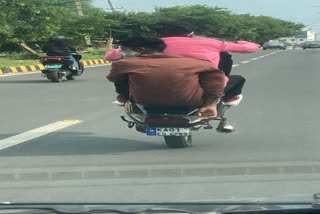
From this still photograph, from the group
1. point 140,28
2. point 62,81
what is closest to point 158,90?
point 62,81

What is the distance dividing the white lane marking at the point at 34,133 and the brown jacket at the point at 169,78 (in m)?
1.60

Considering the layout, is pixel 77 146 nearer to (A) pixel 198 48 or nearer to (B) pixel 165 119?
(B) pixel 165 119

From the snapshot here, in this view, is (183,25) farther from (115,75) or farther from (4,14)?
(4,14)

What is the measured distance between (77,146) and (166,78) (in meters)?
1.53

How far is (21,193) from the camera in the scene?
18.3 feet

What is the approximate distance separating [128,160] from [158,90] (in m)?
0.74

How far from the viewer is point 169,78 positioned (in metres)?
7.03

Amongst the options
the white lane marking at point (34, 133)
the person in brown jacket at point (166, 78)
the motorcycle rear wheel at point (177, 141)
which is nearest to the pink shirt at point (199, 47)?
the person in brown jacket at point (166, 78)

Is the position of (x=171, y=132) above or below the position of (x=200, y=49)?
below

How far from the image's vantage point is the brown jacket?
7039mm

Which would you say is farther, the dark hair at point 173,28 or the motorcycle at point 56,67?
the motorcycle at point 56,67

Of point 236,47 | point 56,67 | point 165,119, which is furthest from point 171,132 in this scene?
point 56,67

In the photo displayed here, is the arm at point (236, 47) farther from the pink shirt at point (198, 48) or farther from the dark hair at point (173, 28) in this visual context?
the dark hair at point (173, 28)

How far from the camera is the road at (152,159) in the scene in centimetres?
560
